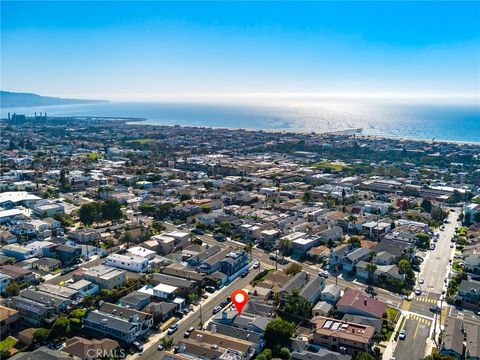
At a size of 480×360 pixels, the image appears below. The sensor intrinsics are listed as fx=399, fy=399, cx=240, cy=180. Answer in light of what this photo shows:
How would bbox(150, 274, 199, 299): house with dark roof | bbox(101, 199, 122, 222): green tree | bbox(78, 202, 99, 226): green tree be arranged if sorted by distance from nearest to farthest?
bbox(150, 274, 199, 299): house with dark roof
bbox(78, 202, 99, 226): green tree
bbox(101, 199, 122, 222): green tree

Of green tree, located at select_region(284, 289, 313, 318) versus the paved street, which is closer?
green tree, located at select_region(284, 289, 313, 318)

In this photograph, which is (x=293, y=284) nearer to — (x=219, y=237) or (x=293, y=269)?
(x=293, y=269)

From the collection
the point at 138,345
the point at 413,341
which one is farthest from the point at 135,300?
the point at 413,341

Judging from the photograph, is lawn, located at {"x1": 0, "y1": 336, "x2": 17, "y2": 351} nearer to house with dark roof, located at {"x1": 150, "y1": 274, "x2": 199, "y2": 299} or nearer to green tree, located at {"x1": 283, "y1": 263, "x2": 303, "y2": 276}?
house with dark roof, located at {"x1": 150, "y1": 274, "x2": 199, "y2": 299}

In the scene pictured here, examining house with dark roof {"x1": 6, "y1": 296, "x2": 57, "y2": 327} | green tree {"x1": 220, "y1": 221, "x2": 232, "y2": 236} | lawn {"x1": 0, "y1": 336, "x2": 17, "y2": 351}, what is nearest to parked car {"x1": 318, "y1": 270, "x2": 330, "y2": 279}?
green tree {"x1": 220, "y1": 221, "x2": 232, "y2": 236}

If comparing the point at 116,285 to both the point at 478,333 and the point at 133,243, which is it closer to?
the point at 133,243

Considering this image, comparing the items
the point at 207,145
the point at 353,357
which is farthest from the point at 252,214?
the point at 207,145

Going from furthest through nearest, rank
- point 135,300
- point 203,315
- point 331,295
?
point 331,295
point 135,300
point 203,315
